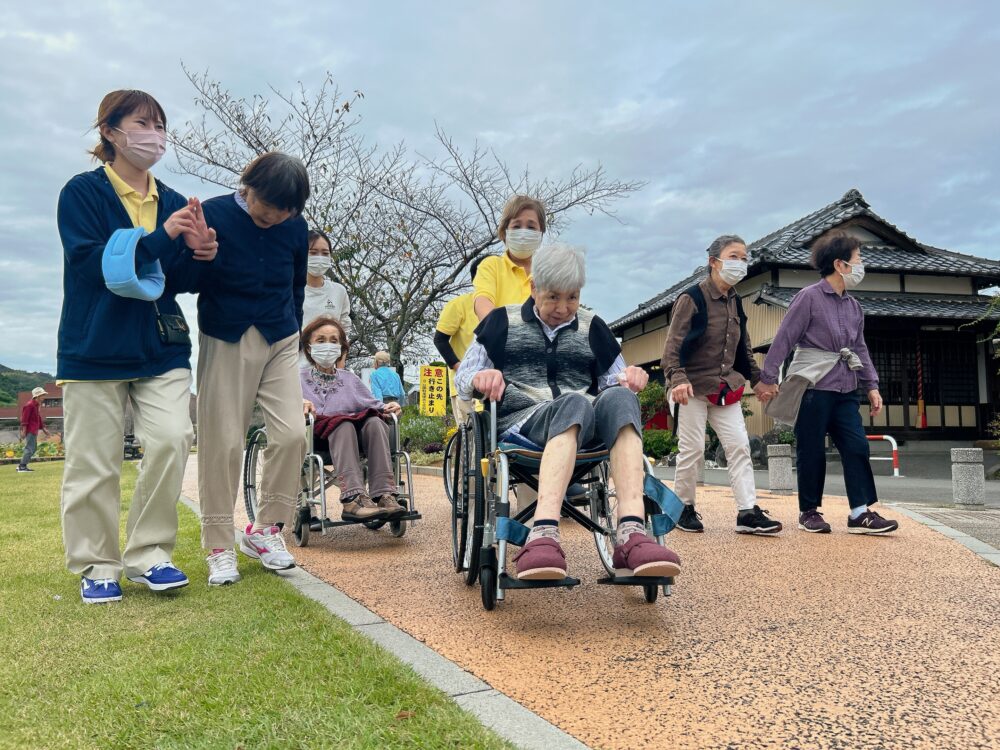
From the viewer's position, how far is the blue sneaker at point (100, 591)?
2730 mm

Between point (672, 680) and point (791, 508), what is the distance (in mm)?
4362

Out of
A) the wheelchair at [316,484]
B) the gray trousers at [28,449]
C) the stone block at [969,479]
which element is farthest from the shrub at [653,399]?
the gray trousers at [28,449]

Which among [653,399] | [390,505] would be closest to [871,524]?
[390,505]

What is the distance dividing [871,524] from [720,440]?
954 millimetres

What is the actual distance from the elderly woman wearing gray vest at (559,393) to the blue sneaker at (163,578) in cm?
126

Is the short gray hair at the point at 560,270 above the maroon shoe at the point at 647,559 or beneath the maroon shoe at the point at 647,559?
above

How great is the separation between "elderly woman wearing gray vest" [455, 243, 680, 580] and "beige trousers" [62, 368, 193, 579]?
3.60 feet

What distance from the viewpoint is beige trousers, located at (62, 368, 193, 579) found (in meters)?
2.79

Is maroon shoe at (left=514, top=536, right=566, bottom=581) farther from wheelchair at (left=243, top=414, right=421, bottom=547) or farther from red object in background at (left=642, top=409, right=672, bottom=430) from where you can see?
red object in background at (left=642, top=409, right=672, bottom=430)

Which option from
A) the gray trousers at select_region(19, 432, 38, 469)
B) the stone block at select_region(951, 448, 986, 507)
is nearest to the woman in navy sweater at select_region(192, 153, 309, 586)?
the stone block at select_region(951, 448, 986, 507)

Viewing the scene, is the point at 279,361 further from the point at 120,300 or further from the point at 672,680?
the point at 672,680

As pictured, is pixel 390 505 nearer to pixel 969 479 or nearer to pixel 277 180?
pixel 277 180

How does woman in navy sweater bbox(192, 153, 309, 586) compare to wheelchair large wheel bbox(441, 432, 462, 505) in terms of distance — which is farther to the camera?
wheelchair large wheel bbox(441, 432, 462, 505)

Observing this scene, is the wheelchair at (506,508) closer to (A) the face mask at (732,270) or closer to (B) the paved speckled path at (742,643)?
(B) the paved speckled path at (742,643)
